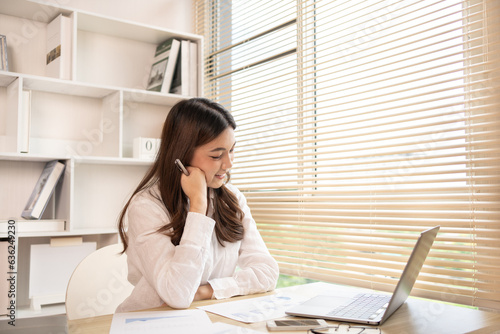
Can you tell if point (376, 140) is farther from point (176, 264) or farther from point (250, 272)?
point (176, 264)

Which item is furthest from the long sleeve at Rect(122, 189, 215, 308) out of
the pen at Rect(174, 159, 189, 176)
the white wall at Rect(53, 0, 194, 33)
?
the white wall at Rect(53, 0, 194, 33)

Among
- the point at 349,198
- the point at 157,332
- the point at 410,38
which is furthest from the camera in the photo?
the point at 349,198

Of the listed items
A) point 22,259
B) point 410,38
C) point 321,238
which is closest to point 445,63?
point 410,38

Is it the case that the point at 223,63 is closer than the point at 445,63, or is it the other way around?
the point at 445,63

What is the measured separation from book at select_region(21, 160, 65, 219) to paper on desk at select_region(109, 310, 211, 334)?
1.23 m

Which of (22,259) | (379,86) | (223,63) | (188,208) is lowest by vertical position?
(22,259)

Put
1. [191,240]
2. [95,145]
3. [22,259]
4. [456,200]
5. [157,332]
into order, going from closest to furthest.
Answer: [157,332]
[191,240]
[456,200]
[22,259]
[95,145]

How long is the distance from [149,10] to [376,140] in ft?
5.83

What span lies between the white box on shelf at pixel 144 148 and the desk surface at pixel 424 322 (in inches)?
58.2

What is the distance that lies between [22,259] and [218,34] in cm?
174

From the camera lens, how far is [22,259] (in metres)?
2.20

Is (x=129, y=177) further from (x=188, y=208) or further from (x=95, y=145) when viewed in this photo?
(x=188, y=208)

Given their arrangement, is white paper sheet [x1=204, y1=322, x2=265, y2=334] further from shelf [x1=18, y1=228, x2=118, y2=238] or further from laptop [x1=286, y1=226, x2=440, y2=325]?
shelf [x1=18, y1=228, x2=118, y2=238]

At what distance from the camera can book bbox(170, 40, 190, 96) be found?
8.62 feet
